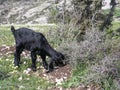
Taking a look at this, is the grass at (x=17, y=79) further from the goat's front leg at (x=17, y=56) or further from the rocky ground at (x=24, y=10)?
the rocky ground at (x=24, y=10)

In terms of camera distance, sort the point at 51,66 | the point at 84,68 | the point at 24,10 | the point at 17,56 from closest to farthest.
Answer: the point at 84,68
the point at 51,66
the point at 17,56
the point at 24,10

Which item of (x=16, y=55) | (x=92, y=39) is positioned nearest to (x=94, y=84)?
(x=92, y=39)

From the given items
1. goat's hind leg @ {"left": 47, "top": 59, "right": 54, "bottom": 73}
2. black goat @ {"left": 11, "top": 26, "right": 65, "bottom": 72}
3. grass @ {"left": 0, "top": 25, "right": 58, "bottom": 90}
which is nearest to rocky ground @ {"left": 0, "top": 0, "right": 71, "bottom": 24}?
grass @ {"left": 0, "top": 25, "right": 58, "bottom": 90}

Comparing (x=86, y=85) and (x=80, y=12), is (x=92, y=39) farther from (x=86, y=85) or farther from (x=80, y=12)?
(x=80, y=12)

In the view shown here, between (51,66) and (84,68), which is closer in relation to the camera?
(84,68)

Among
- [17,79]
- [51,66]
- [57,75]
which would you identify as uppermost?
[51,66]

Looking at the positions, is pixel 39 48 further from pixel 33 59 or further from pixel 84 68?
pixel 84 68

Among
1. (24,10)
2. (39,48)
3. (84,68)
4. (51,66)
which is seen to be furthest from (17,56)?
(24,10)

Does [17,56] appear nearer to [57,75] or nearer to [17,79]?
[17,79]

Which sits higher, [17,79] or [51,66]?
[51,66]

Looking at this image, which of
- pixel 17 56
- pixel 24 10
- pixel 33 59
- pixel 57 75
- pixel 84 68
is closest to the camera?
pixel 57 75

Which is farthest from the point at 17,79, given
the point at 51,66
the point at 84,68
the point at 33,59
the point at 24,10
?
the point at 24,10

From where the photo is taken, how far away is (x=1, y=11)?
494 feet

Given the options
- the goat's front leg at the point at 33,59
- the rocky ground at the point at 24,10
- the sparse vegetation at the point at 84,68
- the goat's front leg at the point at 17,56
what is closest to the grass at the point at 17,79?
the sparse vegetation at the point at 84,68
